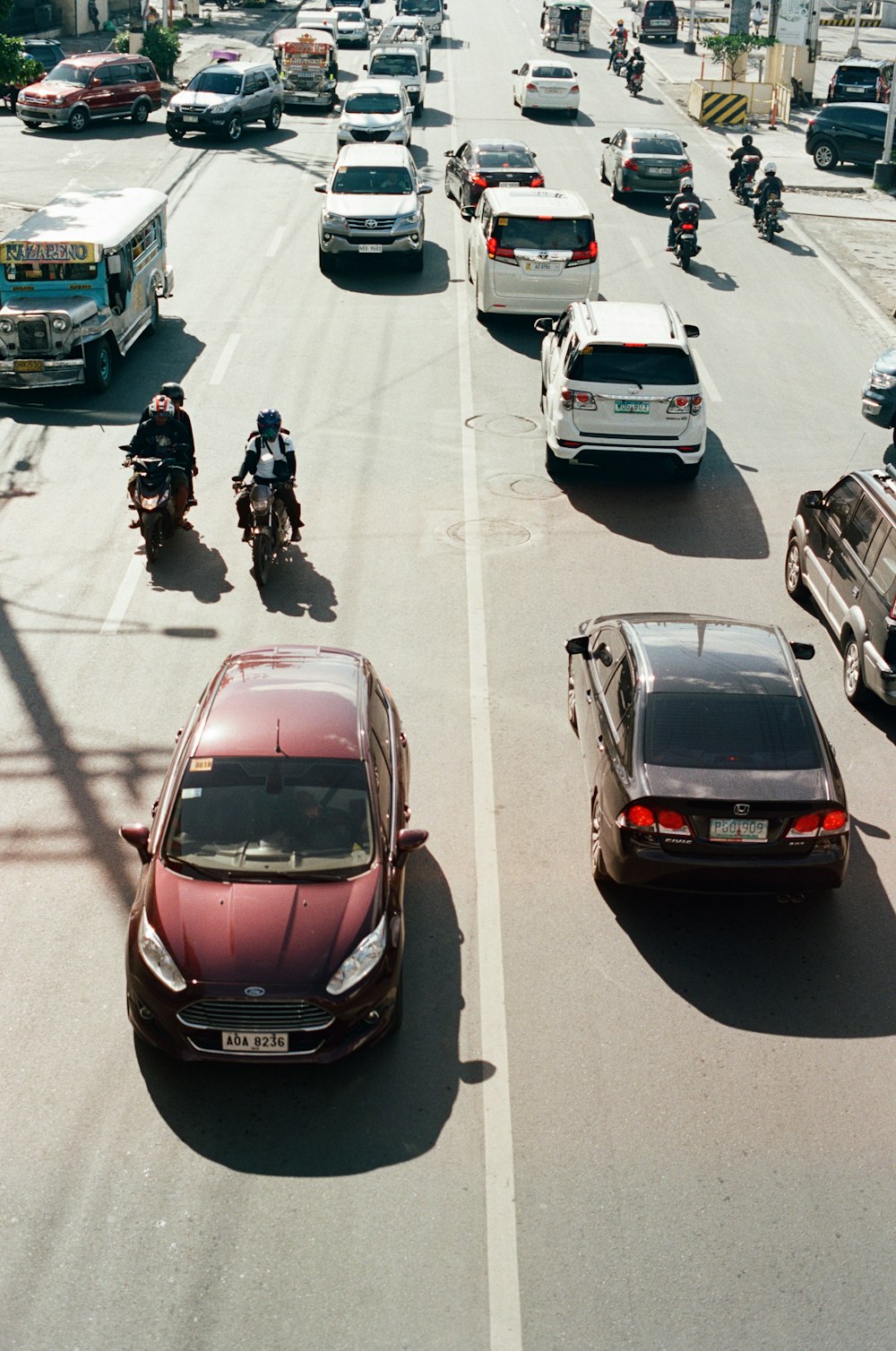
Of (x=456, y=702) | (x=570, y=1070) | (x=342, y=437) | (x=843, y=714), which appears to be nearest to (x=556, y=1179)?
(x=570, y=1070)

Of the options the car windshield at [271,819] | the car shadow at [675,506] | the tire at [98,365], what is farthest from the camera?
the tire at [98,365]

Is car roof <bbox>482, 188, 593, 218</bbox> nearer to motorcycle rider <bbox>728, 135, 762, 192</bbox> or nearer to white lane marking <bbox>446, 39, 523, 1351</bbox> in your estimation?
white lane marking <bbox>446, 39, 523, 1351</bbox>

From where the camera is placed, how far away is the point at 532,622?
13453 mm

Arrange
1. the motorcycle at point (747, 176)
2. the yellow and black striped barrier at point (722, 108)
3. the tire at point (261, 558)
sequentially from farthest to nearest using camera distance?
the yellow and black striped barrier at point (722, 108) → the motorcycle at point (747, 176) → the tire at point (261, 558)

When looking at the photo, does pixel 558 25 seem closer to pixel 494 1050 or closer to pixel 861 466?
pixel 861 466

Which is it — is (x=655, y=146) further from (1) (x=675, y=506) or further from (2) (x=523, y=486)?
(1) (x=675, y=506)

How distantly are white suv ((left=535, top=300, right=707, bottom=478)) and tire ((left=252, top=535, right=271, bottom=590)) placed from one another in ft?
13.6

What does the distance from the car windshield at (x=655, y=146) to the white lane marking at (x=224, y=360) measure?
46.7 ft

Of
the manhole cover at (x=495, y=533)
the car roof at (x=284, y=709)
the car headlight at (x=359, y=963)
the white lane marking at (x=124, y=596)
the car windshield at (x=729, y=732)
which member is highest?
the car roof at (x=284, y=709)

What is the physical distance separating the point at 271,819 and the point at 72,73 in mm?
36251

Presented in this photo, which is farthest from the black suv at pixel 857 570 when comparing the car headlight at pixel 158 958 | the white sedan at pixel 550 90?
the white sedan at pixel 550 90

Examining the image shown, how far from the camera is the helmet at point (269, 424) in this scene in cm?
1401

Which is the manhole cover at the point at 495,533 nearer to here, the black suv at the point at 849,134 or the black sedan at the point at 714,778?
the black sedan at the point at 714,778

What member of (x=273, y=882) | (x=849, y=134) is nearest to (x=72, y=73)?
(x=849, y=134)
